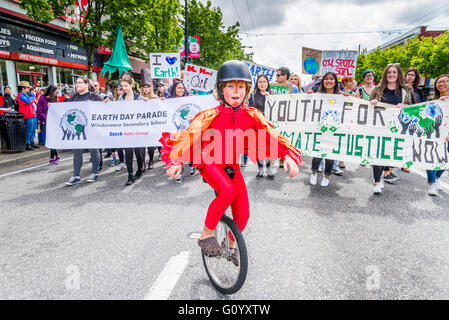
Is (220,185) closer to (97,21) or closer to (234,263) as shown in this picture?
(234,263)

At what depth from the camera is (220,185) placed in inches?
92.0

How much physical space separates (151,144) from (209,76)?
475 cm

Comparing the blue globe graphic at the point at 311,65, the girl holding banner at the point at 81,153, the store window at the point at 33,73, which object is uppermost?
the store window at the point at 33,73

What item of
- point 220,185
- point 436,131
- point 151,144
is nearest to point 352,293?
point 220,185

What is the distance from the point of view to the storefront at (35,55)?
565 inches

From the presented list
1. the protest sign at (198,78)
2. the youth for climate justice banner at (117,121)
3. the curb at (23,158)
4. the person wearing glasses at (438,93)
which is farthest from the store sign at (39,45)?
the person wearing glasses at (438,93)

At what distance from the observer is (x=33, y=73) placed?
1648cm

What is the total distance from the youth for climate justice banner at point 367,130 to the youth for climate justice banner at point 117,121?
2.00m

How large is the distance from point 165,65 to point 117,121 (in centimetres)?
443

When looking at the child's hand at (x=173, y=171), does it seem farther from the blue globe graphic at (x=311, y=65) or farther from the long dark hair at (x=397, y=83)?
the blue globe graphic at (x=311, y=65)

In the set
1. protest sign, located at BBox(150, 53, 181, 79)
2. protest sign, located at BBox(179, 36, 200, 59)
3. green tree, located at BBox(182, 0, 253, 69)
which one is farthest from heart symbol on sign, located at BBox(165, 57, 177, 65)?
green tree, located at BBox(182, 0, 253, 69)

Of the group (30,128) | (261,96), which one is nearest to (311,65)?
(261,96)
